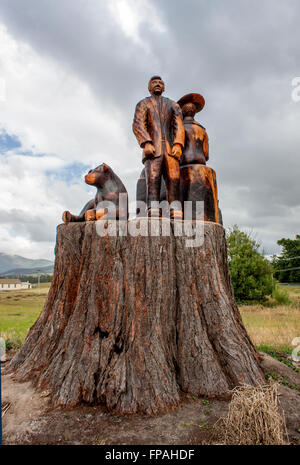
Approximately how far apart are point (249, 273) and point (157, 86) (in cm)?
1244

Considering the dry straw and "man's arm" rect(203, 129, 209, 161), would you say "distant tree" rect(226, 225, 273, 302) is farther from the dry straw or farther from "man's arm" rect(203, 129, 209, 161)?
the dry straw

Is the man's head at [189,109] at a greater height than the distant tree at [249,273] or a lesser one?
greater

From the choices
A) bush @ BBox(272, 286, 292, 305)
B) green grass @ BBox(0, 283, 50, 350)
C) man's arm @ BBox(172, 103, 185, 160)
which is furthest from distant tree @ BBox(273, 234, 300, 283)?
man's arm @ BBox(172, 103, 185, 160)

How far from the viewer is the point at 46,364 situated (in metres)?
3.55

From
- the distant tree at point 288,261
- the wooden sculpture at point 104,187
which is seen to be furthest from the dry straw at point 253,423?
the distant tree at point 288,261

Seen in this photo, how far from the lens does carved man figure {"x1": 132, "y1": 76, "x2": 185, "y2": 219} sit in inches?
160

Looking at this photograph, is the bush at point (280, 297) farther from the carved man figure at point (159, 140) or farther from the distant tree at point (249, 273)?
the carved man figure at point (159, 140)

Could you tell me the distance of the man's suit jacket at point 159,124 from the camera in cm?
412

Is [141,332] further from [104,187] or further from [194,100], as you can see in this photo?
[194,100]

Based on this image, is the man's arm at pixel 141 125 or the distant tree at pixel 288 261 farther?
the distant tree at pixel 288 261

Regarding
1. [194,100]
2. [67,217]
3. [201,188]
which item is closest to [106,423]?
[67,217]

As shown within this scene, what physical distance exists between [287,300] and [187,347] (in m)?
14.0

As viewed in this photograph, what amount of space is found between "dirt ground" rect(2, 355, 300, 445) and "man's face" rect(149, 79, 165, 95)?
4010 mm

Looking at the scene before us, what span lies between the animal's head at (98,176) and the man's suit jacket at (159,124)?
0.62 meters
